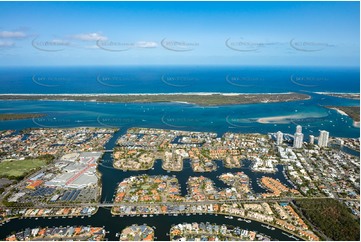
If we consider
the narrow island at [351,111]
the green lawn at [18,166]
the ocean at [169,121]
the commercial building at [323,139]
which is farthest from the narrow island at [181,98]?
the green lawn at [18,166]

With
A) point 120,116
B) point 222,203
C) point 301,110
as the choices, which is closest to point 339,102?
point 301,110

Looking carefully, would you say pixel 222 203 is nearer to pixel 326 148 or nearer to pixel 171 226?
pixel 171 226

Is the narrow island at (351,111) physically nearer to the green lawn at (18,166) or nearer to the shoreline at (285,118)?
the shoreline at (285,118)

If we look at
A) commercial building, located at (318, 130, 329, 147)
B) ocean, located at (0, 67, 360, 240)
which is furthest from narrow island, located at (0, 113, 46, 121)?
commercial building, located at (318, 130, 329, 147)

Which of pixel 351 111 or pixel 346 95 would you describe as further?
pixel 346 95

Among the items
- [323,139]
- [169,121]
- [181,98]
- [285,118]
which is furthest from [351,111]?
[181,98]

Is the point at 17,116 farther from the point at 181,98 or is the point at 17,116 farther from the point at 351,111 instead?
the point at 351,111

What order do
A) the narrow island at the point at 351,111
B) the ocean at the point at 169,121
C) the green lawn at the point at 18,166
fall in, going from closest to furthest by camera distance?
1. the ocean at the point at 169,121
2. the green lawn at the point at 18,166
3. the narrow island at the point at 351,111

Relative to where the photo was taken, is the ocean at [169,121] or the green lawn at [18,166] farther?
the green lawn at [18,166]

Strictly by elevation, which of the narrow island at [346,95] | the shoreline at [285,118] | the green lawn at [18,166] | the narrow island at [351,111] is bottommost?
the green lawn at [18,166]
